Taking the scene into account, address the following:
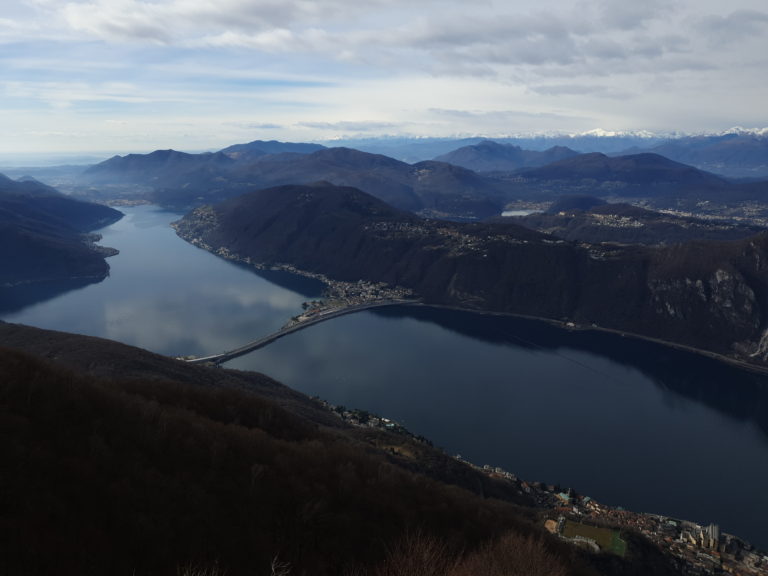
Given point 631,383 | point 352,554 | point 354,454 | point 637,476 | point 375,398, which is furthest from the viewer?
point 631,383

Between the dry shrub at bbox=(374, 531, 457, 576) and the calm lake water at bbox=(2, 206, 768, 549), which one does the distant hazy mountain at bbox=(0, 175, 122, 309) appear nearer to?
the calm lake water at bbox=(2, 206, 768, 549)

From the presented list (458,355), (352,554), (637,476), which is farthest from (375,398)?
(352,554)

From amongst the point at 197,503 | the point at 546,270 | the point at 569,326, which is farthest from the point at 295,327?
the point at 197,503

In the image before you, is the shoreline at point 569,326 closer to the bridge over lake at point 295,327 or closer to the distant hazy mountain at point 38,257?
the bridge over lake at point 295,327

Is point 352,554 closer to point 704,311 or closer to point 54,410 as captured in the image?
point 54,410

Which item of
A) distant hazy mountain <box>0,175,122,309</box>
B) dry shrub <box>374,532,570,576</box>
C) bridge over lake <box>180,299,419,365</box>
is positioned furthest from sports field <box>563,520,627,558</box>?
distant hazy mountain <box>0,175,122,309</box>

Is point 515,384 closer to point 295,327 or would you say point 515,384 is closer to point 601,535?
point 601,535
